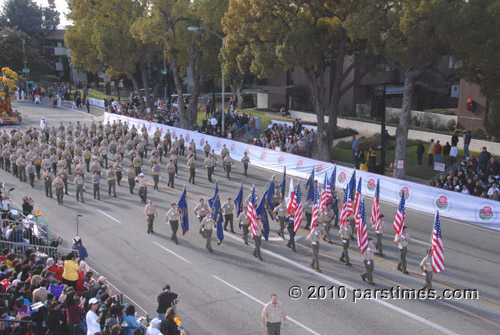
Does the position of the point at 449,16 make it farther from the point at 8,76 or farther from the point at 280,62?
the point at 8,76

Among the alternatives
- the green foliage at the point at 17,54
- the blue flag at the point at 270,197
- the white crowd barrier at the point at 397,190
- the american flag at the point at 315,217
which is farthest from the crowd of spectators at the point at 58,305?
the green foliage at the point at 17,54

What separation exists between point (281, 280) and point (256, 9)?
17039 millimetres

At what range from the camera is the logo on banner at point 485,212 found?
19.6 meters

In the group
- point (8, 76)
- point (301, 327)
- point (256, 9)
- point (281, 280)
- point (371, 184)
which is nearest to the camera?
point (301, 327)

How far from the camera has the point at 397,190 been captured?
22.6 metres

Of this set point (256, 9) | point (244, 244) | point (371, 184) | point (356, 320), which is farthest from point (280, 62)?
point (356, 320)

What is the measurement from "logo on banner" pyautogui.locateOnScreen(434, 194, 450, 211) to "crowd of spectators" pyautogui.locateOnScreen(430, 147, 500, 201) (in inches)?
45.3

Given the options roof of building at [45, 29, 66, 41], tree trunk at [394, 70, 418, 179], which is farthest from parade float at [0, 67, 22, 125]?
roof of building at [45, 29, 66, 41]

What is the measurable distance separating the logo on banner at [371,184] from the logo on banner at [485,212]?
4.95 m

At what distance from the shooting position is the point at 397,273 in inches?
613

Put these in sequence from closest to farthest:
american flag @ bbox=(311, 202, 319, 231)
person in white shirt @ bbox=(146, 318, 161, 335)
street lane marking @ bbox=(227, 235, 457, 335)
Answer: person in white shirt @ bbox=(146, 318, 161, 335)
street lane marking @ bbox=(227, 235, 457, 335)
american flag @ bbox=(311, 202, 319, 231)

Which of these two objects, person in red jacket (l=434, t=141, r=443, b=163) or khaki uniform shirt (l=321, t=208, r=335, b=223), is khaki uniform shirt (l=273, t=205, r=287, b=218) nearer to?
khaki uniform shirt (l=321, t=208, r=335, b=223)

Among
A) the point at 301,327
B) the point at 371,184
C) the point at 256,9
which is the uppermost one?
the point at 256,9

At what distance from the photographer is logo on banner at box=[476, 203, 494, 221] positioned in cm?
1959
